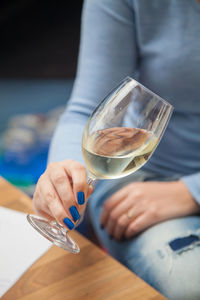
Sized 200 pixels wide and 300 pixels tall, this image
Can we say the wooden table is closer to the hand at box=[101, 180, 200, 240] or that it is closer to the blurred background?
the hand at box=[101, 180, 200, 240]

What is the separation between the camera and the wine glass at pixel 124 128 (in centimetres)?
45

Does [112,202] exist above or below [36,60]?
above

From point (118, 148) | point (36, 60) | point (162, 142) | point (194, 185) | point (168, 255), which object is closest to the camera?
point (118, 148)

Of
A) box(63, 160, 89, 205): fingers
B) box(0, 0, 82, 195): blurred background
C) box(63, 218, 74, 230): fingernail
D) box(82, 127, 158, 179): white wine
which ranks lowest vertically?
box(0, 0, 82, 195): blurred background

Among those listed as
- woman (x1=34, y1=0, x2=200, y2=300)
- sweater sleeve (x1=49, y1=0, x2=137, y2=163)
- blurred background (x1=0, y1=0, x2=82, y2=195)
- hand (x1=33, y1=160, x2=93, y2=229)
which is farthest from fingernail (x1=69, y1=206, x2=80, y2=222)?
blurred background (x1=0, y1=0, x2=82, y2=195)

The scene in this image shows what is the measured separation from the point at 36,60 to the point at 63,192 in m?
1.98

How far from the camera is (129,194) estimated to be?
0.67 metres

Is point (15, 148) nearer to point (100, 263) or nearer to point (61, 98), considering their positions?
point (61, 98)

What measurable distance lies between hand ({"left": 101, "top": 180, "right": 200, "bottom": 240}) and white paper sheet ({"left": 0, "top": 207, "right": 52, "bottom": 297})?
0.17 meters

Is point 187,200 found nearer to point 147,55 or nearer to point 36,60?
point 147,55

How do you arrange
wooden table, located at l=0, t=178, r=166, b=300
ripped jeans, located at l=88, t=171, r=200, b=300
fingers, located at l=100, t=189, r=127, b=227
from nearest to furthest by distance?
1. wooden table, located at l=0, t=178, r=166, b=300
2. ripped jeans, located at l=88, t=171, r=200, b=300
3. fingers, located at l=100, t=189, r=127, b=227

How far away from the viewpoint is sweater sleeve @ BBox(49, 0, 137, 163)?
2.42 feet

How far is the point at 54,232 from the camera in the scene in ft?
1.61

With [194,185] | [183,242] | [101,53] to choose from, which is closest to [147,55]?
[101,53]
